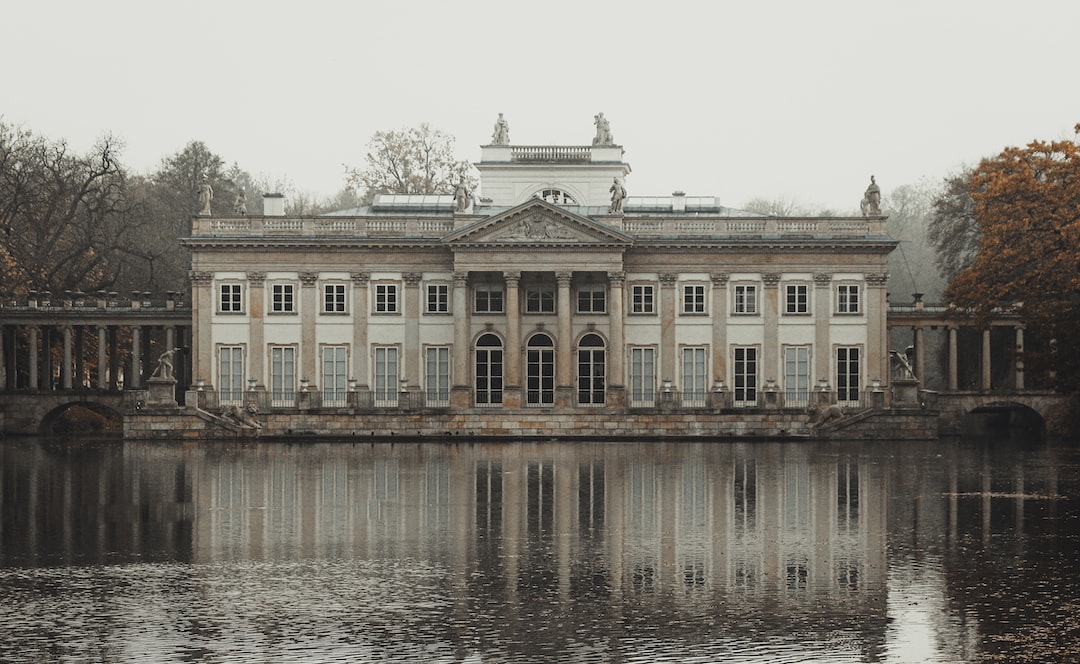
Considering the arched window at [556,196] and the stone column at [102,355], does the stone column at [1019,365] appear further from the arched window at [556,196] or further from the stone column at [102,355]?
the stone column at [102,355]

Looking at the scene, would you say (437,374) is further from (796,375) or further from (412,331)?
(796,375)

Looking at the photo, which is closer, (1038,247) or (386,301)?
(1038,247)

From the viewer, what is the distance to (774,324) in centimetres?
6925

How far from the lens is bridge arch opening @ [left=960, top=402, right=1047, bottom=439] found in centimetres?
7106

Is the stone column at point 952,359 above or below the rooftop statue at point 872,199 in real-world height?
below

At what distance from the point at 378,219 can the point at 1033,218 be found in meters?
27.2

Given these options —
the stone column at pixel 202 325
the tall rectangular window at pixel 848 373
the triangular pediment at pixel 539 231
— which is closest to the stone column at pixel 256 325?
the stone column at pixel 202 325

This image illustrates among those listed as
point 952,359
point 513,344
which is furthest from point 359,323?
point 952,359

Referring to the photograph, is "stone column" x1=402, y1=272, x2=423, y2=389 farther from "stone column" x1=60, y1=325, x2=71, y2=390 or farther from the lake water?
the lake water

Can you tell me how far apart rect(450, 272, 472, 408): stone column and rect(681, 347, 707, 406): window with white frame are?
9347 mm

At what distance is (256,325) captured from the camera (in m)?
69.1

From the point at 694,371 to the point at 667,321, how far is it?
245cm

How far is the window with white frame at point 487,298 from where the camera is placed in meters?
69.4

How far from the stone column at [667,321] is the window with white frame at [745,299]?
8.51 feet
